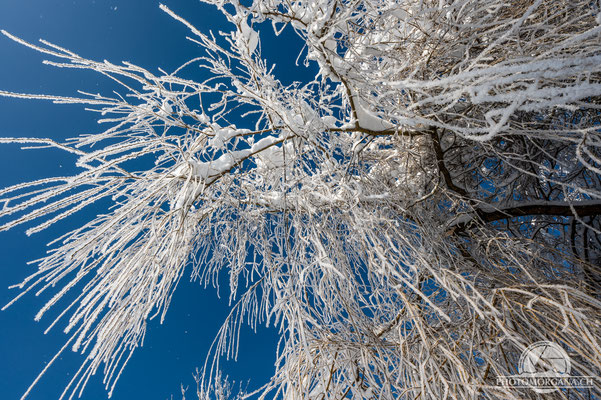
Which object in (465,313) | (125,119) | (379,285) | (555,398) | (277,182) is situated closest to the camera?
(555,398)

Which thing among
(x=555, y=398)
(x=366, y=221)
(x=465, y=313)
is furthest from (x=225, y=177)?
(x=555, y=398)

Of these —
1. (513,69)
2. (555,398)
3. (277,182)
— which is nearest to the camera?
(513,69)

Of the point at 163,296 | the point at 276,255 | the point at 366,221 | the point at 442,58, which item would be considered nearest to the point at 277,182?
the point at 276,255

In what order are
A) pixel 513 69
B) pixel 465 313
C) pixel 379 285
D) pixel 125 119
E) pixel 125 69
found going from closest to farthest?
1. pixel 513 69
2. pixel 125 69
3. pixel 125 119
4. pixel 465 313
5. pixel 379 285

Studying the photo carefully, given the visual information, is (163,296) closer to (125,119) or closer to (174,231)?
(174,231)

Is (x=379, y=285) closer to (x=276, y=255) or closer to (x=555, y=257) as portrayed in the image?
(x=276, y=255)

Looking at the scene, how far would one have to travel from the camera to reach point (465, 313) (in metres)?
1.84

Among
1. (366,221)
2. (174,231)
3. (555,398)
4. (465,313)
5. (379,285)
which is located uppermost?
(174,231)

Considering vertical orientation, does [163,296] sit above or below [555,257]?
above

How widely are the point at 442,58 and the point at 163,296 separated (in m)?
2.12

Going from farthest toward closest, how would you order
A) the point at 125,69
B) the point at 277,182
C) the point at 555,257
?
the point at 277,182 → the point at 555,257 → the point at 125,69

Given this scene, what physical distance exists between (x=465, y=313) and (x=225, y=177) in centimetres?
171

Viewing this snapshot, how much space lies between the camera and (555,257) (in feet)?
7.72

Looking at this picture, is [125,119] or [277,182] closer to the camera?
[125,119]
